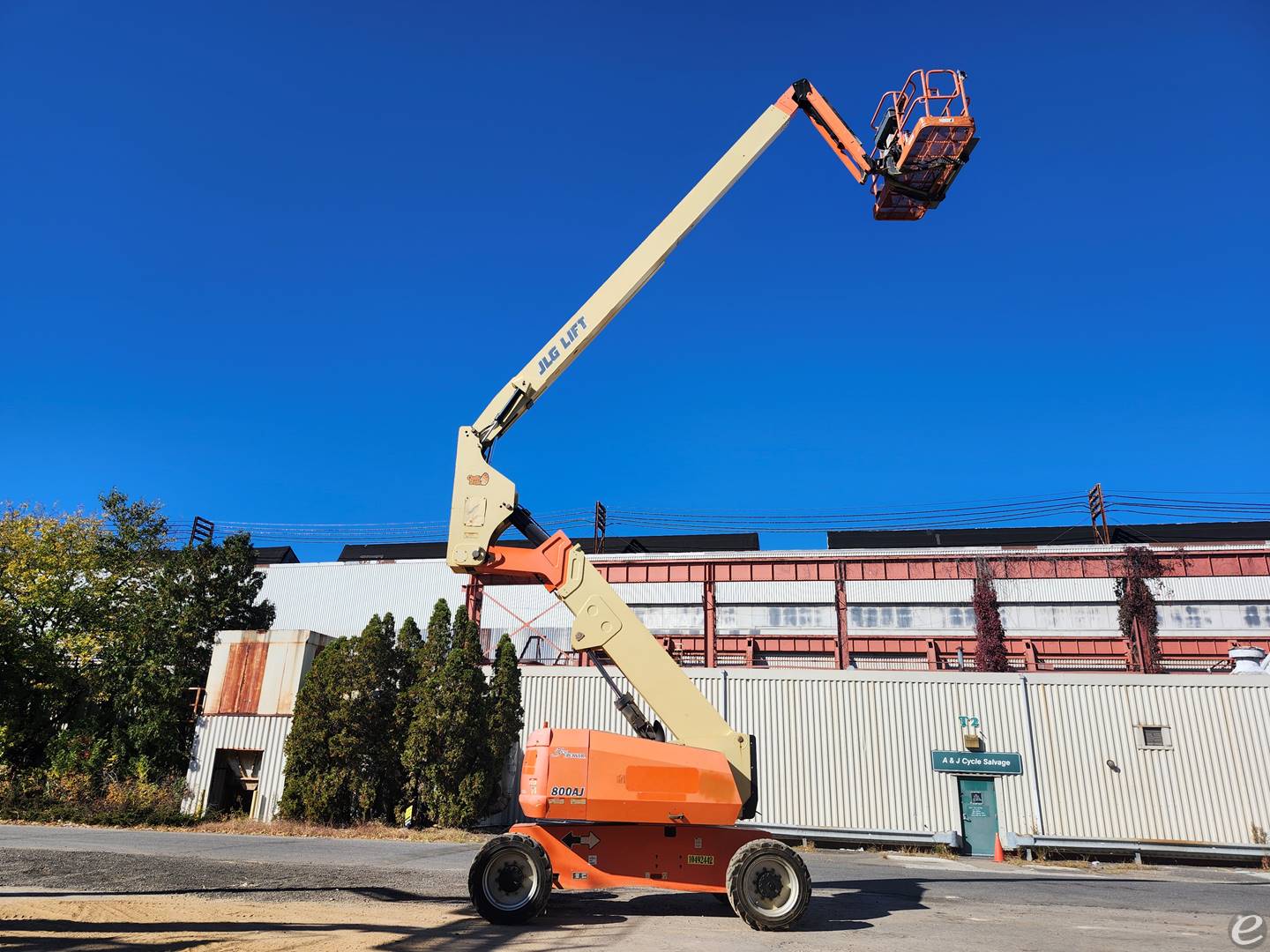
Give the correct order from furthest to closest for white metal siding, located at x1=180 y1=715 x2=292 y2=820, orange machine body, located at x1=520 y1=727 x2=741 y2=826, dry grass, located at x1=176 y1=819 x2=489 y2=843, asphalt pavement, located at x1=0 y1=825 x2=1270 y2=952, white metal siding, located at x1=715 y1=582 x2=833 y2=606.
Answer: white metal siding, located at x1=715 y1=582 x2=833 y2=606
white metal siding, located at x1=180 y1=715 x2=292 y2=820
dry grass, located at x1=176 y1=819 x2=489 y2=843
orange machine body, located at x1=520 y1=727 x2=741 y2=826
asphalt pavement, located at x1=0 y1=825 x2=1270 y2=952

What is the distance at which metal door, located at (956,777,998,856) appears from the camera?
22.9 m

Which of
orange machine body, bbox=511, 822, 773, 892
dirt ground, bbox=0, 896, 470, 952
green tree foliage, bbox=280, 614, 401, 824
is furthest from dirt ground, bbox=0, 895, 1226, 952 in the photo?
green tree foliage, bbox=280, 614, 401, 824

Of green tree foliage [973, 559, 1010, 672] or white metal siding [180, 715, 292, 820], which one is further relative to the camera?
green tree foliage [973, 559, 1010, 672]

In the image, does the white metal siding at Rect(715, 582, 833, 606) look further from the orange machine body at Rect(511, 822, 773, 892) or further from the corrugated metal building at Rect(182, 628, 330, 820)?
the orange machine body at Rect(511, 822, 773, 892)

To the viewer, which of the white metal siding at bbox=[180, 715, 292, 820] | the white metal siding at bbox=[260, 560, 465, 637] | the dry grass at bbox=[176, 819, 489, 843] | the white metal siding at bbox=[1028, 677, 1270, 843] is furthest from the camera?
the white metal siding at bbox=[260, 560, 465, 637]

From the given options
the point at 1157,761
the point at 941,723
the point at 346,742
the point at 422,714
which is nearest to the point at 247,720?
the point at 346,742

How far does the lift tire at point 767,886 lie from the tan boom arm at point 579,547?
3.21ft

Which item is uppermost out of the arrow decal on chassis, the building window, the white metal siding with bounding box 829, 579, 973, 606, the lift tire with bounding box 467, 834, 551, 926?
the white metal siding with bounding box 829, 579, 973, 606

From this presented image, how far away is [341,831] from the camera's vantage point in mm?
22375

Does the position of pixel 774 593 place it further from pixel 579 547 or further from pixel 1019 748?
pixel 579 547

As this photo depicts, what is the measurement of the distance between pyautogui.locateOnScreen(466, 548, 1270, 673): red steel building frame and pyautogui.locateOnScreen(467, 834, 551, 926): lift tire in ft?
58.9

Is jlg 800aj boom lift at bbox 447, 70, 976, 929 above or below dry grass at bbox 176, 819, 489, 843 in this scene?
above

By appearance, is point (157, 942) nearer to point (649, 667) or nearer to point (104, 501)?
point (649, 667)

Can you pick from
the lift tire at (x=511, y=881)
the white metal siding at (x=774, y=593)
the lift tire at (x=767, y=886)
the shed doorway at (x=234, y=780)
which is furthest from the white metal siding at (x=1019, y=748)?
the white metal siding at (x=774, y=593)
